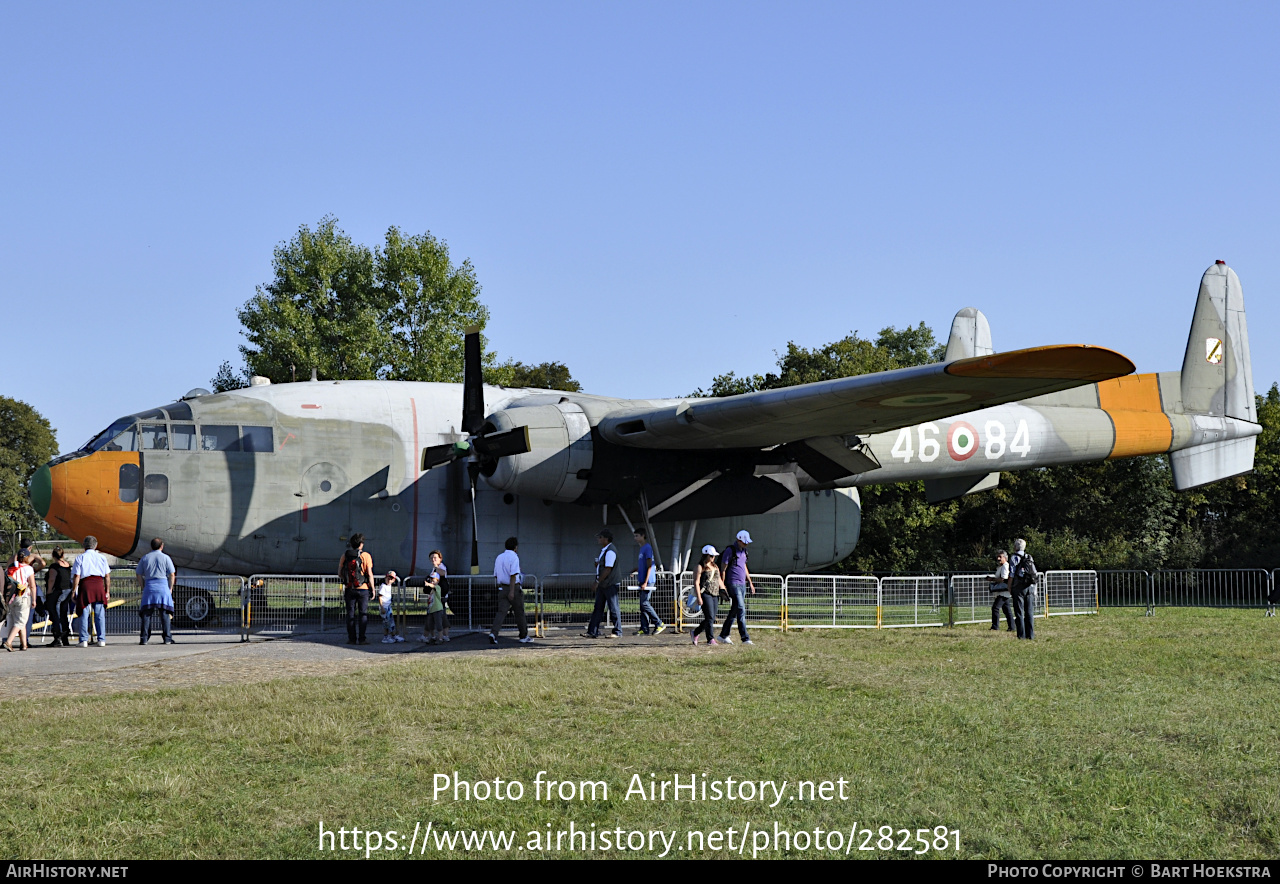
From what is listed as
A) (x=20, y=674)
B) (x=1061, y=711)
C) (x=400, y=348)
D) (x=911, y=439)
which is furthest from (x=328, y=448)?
(x=400, y=348)

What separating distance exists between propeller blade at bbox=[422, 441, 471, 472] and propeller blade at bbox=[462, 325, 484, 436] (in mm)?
369

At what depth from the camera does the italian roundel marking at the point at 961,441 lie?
22.2m

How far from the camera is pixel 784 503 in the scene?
66.4ft

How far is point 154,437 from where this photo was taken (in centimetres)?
1783

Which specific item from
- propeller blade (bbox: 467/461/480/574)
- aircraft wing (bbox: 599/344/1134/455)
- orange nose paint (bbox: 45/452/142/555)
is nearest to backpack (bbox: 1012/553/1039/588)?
aircraft wing (bbox: 599/344/1134/455)

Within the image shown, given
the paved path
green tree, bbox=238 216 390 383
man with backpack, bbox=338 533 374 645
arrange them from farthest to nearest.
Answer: green tree, bbox=238 216 390 383
man with backpack, bbox=338 533 374 645
the paved path

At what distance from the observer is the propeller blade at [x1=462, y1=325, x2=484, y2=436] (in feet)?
59.5

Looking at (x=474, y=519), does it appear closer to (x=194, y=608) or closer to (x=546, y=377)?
(x=194, y=608)

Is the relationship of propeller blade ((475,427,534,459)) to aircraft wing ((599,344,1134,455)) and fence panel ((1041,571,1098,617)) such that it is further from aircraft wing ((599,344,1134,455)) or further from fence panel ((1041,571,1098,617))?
fence panel ((1041,571,1098,617))

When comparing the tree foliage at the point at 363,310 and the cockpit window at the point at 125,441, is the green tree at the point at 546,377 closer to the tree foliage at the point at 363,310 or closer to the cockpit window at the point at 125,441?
the tree foliage at the point at 363,310

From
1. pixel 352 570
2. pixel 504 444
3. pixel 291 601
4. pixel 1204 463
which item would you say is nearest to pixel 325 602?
pixel 291 601

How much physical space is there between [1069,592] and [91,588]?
19384 mm
